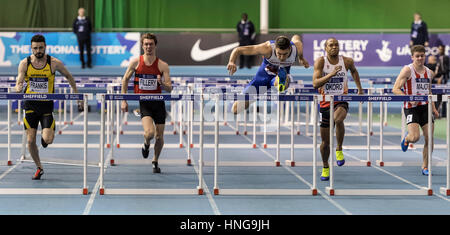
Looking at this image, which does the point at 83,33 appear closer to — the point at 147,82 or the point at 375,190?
the point at 147,82

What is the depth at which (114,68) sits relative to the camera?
23.9 m

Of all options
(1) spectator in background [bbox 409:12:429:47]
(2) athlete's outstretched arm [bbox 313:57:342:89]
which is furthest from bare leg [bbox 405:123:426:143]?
(1) spectator in background [bbox 409:12:429:47]

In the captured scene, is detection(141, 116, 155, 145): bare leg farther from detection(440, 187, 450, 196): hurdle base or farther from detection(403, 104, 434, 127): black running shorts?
detection(440, 187, 450, 196): hurdle base

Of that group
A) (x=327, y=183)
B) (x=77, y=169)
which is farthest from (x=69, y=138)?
(x=327, y=183)

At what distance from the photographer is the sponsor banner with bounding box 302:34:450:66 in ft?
79.9

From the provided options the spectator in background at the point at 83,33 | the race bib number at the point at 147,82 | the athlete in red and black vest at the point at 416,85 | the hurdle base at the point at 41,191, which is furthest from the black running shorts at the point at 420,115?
the spectator in background at the point at 83,33

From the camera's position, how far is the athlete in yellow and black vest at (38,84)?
8961 millimetres

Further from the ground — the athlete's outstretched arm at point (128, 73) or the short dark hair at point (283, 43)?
the short dark hair at point (283, 43)

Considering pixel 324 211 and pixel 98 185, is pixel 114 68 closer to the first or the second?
pixel 98 185

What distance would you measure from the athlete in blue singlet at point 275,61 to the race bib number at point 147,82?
4.02 feet

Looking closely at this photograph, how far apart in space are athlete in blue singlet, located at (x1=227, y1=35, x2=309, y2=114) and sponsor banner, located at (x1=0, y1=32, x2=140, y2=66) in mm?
14366

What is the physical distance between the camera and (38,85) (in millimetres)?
8984

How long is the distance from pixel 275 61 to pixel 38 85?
326cm

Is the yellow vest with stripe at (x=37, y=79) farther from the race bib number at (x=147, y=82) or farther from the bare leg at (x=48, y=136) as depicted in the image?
the race bib number at (x=147, y=82)
